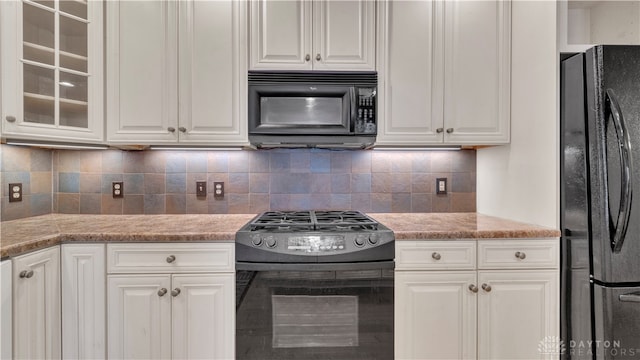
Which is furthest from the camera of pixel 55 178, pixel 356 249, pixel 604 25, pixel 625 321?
pixel 55 178

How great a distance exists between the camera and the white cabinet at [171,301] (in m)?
1.60

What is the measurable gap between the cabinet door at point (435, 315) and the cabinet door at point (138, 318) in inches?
44.4

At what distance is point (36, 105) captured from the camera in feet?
5.49

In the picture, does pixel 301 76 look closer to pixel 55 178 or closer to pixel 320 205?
pixel 320 205

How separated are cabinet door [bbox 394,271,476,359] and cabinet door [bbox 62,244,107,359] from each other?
1.42 meters

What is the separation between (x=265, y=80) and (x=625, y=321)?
2.05 metres

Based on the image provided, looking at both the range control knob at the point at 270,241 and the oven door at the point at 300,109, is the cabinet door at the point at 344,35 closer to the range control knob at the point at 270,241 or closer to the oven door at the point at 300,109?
Result: the oven door at the point at 300,109

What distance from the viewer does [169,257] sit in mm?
1599

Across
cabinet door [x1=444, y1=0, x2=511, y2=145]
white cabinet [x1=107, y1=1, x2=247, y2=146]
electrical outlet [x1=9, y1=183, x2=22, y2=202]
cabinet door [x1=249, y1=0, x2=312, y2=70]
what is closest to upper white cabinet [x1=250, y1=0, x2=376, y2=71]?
cabinet door [x1=249, y1=0, x2=312, y2=70]

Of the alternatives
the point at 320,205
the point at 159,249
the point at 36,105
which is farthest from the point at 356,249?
the point at 36,105

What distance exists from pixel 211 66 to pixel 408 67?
3.71 ft

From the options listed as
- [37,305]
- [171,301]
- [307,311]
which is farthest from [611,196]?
[37,305]

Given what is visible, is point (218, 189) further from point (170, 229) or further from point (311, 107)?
point (311, 107)

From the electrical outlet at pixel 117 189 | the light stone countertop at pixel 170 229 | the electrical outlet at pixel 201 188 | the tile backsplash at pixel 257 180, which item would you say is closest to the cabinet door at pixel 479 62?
the tile backsplash at pixel 257 180
